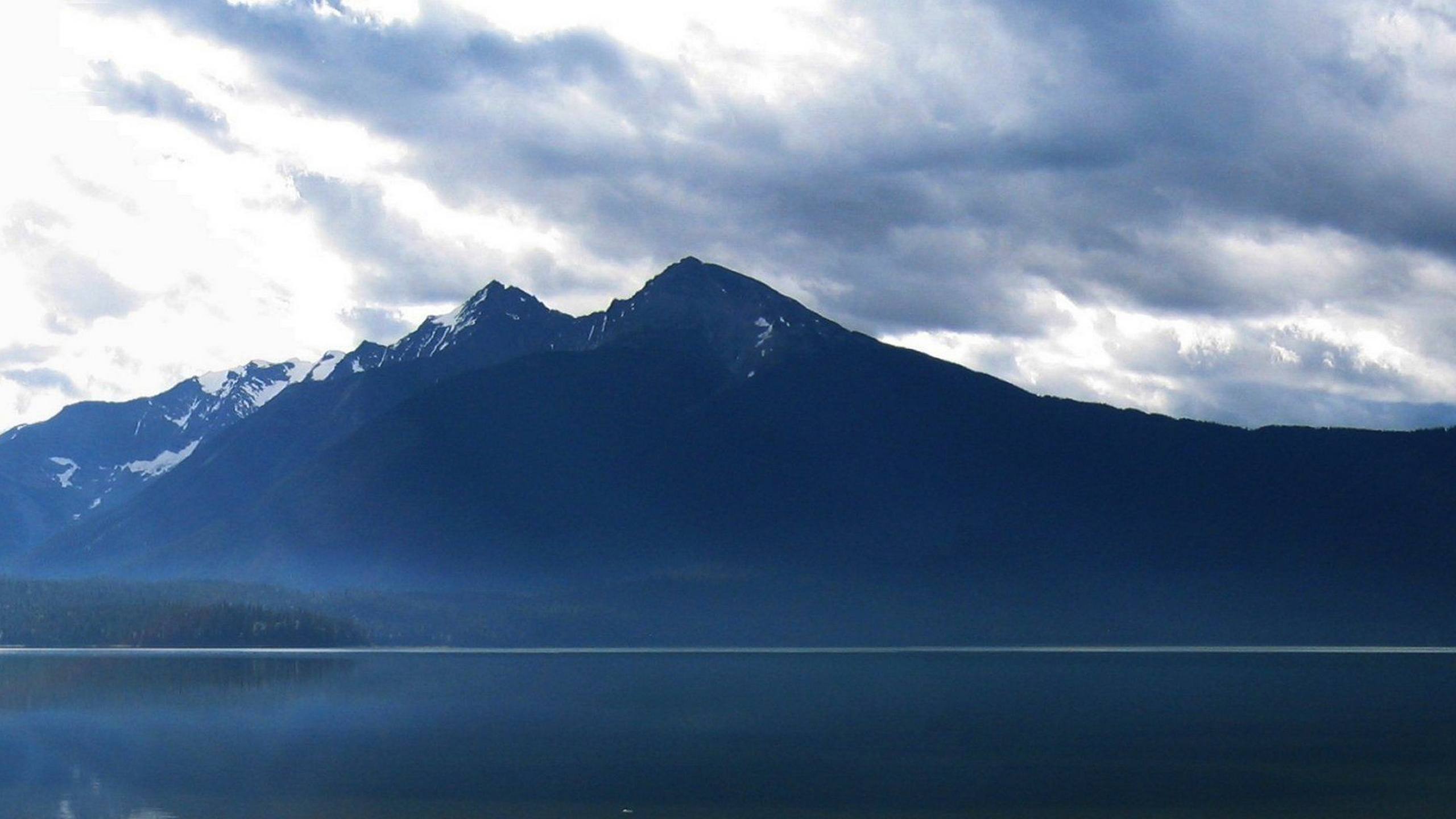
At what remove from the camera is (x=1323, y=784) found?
96625 millimetres

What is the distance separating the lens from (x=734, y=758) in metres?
115

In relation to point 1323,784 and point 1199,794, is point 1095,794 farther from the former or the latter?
point 1323,784

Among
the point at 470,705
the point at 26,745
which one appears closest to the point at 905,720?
the point at 470,705

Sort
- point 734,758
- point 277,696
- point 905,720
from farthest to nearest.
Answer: point 277,696 → point 905,720 → point 734,758

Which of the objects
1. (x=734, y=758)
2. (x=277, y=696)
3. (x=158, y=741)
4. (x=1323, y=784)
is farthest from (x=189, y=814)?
(x=277, y=696)

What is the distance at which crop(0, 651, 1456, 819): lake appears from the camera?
3568 inches

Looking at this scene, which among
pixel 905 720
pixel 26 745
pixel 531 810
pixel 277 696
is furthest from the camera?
pixel 277 696

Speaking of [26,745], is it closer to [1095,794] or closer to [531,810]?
[531,810]

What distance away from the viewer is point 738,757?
115375mm

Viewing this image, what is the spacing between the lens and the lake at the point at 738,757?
9062 centimetres

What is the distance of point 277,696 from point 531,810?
10843 centimetres

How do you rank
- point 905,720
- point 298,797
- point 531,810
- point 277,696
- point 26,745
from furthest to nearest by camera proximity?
1. point 277,696
2. point 905,720
3. point 26,745
4. point 298,797
5. point 531,810

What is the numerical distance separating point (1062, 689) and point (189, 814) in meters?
127

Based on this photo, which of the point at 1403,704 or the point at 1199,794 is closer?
the point at 1199,794
